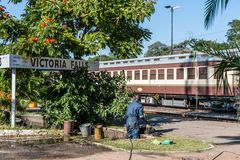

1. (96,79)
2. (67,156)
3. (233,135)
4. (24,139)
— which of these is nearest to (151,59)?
(96,79)

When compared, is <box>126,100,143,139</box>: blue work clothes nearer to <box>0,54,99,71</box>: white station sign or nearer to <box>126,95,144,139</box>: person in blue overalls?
<box>126,95,144,139</box>: person in blue overalls

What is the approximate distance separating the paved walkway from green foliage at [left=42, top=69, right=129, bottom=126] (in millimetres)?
2082

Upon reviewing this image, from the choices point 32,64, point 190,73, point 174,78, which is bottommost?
point 174,78

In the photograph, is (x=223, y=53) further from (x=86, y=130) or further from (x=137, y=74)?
(x=137, y=74)

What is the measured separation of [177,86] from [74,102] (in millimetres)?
14281

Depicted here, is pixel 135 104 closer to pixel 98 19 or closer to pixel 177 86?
pixel 98 19

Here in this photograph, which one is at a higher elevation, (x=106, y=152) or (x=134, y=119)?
(x=134, y=119)

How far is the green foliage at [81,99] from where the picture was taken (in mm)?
17781

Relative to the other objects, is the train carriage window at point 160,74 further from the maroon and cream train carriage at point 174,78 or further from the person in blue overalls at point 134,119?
the person in blue overalls at point 134,119

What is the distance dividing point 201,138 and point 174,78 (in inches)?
607

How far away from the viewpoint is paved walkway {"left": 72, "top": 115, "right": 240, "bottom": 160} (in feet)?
38.9

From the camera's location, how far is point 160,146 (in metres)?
13.5

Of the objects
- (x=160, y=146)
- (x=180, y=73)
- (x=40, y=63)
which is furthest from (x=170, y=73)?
(x=160, y=146)

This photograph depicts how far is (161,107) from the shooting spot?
3450 cm
